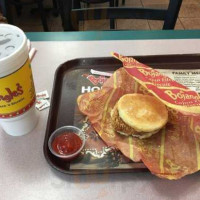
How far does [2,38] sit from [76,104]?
1.14 ft

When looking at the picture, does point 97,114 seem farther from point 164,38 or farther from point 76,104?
point 164,38

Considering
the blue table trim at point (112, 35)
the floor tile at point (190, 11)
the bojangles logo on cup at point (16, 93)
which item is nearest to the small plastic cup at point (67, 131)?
the bojangles logo on cup at point (16, 93)

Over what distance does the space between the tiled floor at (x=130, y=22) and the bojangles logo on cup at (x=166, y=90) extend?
220 centimetres

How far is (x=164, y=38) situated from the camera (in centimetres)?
124

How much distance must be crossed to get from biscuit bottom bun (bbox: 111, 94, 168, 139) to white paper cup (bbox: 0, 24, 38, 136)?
27 cm

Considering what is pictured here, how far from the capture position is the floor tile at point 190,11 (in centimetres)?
326

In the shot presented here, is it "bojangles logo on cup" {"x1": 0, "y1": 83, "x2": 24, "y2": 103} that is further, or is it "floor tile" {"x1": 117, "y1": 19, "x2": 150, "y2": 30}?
"floor tile" {"x1": 117, "y1": 19, "x2": 150, "y2": 30}

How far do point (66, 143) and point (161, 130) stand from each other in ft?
0.98

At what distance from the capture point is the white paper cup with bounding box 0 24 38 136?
2.04 feet

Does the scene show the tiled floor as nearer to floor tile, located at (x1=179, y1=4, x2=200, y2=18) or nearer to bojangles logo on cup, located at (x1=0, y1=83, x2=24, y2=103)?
floor tile, located at (x1=179, y1=4, x2=200, y2=18)

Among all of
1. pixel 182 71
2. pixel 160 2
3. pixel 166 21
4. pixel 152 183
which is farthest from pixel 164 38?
pixel 160 2

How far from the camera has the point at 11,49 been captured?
2.08ft

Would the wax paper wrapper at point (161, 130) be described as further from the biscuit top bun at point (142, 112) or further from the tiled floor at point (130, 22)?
the tiled floor at point (130, 22)

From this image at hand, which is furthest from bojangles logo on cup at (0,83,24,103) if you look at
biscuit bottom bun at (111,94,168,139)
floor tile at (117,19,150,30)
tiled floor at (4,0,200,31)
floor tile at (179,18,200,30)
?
floor tile at (179,18,200,30)
